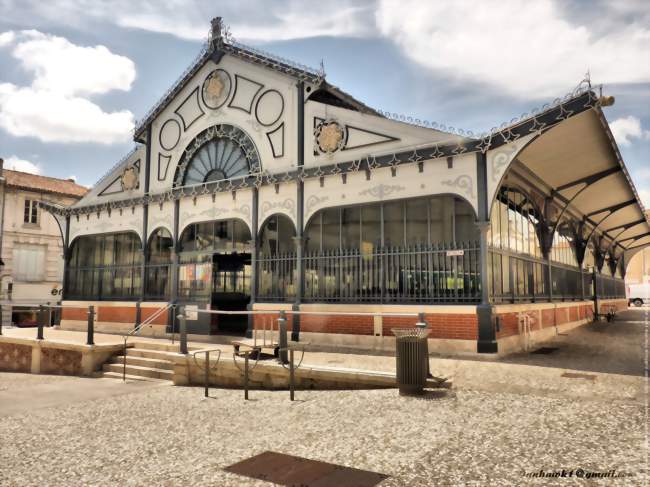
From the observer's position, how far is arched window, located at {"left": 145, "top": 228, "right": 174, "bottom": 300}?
1811 cm

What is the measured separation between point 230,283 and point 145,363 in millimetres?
5337

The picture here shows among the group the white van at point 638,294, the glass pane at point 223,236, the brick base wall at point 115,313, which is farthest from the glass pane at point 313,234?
the white van at point 638,294

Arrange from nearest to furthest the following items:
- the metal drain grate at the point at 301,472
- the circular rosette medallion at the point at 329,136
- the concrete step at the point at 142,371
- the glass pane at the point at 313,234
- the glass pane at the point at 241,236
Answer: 1. the metal drain grate at the point at 301,472
2. the concrete step at the point at 142,371
3. the circular rosette medallion at the point at 329,136
4. the glass pane at the point at 313,234
5. the glass pane at the point at 241,236

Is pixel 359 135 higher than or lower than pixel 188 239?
higher

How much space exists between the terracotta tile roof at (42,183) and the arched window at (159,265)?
20.4 m

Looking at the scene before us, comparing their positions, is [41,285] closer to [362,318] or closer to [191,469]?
[362,318]

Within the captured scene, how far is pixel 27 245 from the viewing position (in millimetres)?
33688

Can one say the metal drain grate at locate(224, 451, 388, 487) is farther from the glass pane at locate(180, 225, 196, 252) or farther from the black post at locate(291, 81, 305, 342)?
the glass pane at locate(180, 225, 196, 252)

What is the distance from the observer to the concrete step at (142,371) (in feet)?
39.1

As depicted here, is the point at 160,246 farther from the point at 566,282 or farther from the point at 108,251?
the point at 566,282

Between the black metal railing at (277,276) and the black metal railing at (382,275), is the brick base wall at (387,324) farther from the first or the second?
the black metal railing at (277,276)

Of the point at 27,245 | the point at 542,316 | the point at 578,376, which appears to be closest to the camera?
the point at 578,376

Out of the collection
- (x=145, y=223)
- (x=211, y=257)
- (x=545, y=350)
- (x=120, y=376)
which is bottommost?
(x=120, y=376)

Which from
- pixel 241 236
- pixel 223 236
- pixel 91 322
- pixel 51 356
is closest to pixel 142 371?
pixel 91 322
